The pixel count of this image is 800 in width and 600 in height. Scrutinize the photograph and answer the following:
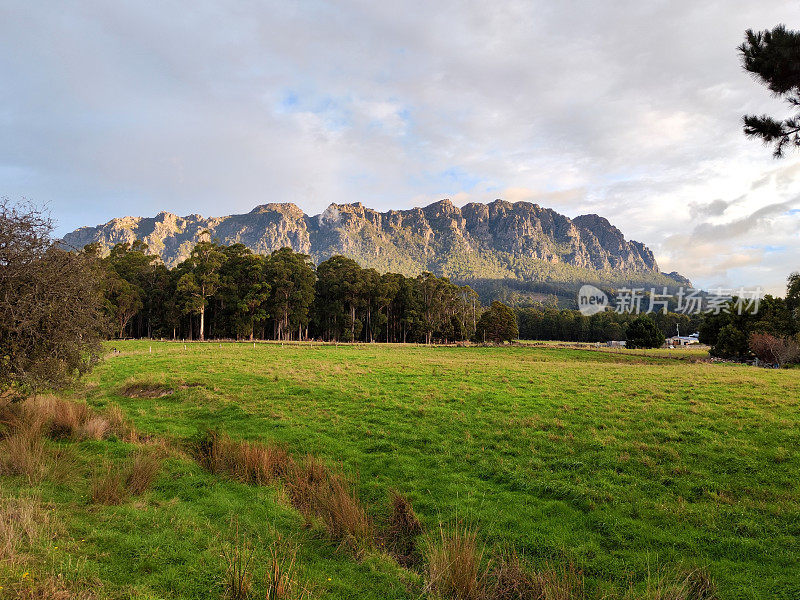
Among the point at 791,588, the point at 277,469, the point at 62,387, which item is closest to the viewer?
the point at 791,588

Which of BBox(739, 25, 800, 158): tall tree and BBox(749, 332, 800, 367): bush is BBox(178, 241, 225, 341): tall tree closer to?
BBox(739, 25, 800, 158): tall tree

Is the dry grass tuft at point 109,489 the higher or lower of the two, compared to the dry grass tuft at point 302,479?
higher

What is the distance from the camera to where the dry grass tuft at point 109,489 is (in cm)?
776

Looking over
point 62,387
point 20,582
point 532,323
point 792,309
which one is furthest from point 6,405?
point 532,323

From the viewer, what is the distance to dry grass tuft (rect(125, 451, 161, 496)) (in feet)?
28.2

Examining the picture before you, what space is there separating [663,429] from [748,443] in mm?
2144

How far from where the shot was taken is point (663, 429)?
13023mm

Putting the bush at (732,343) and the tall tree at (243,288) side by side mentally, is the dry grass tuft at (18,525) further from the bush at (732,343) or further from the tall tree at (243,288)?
the bush at (732,343)

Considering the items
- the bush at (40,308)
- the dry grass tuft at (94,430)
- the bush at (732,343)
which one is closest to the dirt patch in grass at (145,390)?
the dry grass tuft at (94,430)

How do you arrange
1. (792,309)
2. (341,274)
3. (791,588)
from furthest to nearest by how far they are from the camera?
1. (341,274)
2. (792,309)
3. (791,588)

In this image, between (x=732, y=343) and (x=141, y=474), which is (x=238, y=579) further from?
(x=732, y=343)

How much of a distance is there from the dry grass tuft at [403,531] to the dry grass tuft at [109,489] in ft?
18.2

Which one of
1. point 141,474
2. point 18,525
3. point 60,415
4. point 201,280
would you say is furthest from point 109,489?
point 201,280

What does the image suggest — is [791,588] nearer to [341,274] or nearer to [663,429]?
[663,429]
